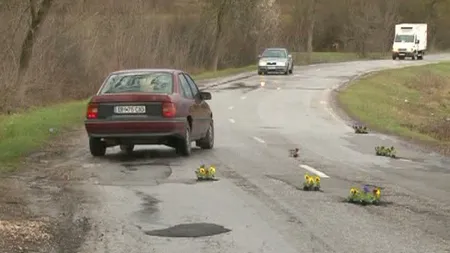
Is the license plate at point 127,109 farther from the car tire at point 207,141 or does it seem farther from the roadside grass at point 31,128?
the car tire at point 207,141

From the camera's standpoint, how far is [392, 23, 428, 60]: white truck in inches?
3007

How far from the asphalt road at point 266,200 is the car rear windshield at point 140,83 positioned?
4.07ft

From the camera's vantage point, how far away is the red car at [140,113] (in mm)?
14367

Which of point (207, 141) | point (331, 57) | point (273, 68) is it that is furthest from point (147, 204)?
point (331, 57)

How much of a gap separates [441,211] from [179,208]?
3.09 m

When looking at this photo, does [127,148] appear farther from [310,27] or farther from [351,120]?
[310,27]

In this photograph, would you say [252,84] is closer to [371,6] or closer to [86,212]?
[86,212]

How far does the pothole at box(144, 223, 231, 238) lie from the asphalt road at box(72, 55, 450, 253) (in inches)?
0.4

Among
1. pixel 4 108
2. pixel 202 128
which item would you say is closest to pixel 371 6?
pixel 4 108

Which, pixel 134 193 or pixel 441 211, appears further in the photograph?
pixel 134 193

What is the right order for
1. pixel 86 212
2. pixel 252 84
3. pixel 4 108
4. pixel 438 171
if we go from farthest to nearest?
pixel 252 84, pixel 4 108, pixel 438 171, pixel 86 212

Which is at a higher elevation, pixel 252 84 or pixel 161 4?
pixel 161 4

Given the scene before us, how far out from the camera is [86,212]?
9.53 meters

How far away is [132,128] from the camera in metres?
14.3
